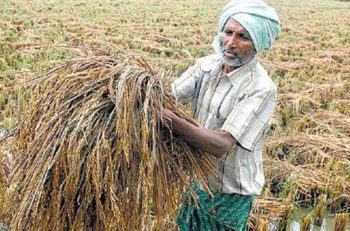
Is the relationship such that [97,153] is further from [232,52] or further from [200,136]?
[232,52]

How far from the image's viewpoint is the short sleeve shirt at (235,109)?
65.3 inches

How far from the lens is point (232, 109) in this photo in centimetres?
173

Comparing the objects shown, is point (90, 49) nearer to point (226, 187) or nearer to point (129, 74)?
point (129, 74)

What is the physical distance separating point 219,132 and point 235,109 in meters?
0.10

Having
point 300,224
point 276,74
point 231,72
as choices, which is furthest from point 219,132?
point 276,74

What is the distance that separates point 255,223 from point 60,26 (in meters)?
6.67

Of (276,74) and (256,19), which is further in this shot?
(276,74)

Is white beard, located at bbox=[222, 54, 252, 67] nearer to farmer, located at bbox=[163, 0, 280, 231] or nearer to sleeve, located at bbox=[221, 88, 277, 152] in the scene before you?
farmer, located at bbox=[163, 0, 280, 231]

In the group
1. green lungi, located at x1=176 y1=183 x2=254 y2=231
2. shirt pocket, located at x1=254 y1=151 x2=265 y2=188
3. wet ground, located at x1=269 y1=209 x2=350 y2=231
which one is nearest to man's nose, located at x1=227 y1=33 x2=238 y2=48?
shirt pocket, located at x1=254 y1=151 x2=265 y2=188

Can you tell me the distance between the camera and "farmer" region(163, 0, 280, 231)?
1640 millimetres

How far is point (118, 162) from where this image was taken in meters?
1.54

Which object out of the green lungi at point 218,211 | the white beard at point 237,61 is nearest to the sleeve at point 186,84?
the white beard at point 237,61

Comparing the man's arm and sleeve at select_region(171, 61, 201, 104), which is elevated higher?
sleeve at select_region(171, 61, 201, 104)

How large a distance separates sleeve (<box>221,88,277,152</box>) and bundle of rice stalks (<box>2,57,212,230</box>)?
16 cm
